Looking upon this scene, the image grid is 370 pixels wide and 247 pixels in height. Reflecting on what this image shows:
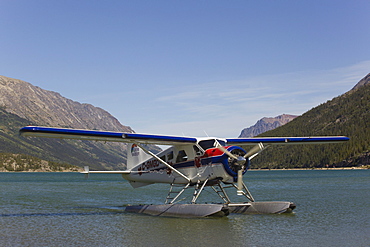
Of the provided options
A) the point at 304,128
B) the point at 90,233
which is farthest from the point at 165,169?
the point at 304,128

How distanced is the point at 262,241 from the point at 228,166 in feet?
13.6

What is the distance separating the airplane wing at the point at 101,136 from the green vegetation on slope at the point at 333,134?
122196 millimetres

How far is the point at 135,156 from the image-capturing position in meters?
21.6

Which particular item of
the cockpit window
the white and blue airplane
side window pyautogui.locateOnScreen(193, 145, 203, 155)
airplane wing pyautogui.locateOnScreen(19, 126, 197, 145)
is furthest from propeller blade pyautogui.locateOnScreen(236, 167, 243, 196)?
airplane wing pyautogui.locateOnScreen(19, 126, 197, 145)

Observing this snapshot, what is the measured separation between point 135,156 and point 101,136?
5.48m

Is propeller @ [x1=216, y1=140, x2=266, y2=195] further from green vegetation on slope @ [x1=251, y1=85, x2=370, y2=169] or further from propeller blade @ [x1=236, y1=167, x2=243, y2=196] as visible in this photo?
green vegetation on slope @ [x1=251, y1=85, x2=370, y2=169]

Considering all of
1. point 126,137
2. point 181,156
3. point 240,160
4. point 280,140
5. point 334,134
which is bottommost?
point 240,160

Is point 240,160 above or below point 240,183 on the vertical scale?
above

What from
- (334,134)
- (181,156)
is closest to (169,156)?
(181,156)

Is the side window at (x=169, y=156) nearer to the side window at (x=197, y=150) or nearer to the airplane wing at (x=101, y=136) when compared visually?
the airplane wing at (x=101, y=136)

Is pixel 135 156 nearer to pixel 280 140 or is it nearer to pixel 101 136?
pixel 101 136

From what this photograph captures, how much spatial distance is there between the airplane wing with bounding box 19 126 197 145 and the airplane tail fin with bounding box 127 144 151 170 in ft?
11.4

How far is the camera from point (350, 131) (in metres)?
158

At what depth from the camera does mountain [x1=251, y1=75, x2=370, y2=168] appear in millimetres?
138075
